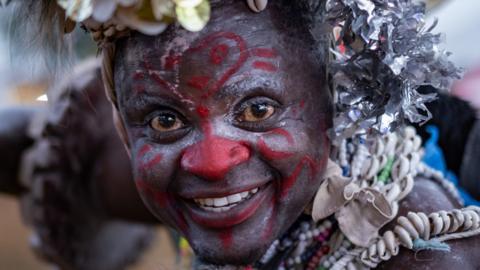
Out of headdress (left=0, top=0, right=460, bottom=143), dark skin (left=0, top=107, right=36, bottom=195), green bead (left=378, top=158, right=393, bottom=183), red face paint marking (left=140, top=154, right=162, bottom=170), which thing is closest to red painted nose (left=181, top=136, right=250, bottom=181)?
red face paint marking (left=140, top=154, right=162, bottom=170)

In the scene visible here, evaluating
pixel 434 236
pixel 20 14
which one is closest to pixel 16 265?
pixel 20 14

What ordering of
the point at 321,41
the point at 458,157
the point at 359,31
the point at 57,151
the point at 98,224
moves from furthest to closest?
the point at 98,224, the point at 57,151, the point at 458,157, the point at 321,41, the point at 359,31

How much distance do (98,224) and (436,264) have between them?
1.83 m

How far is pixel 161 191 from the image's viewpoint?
1.70 metres

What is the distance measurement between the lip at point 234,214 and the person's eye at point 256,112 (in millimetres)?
152

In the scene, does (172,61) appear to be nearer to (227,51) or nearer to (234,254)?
(227,51)

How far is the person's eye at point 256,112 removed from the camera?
1.61 meters

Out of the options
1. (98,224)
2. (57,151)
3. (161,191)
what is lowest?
(98,224)

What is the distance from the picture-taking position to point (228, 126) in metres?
1.59

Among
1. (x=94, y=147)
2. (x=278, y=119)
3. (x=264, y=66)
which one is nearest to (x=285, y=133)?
(x=278, y=119)

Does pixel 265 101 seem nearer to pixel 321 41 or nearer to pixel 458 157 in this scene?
pixel 321 41

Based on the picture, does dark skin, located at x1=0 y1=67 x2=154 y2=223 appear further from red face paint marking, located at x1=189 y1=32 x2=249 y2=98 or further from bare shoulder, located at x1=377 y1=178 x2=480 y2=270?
bare shoulder, located at x1=377 y1=178 x2=480 y2=270

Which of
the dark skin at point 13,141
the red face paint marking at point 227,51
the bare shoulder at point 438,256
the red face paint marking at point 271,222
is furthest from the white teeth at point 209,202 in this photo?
the dark skin at point 13,141

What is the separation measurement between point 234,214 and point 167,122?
245 millimetres
